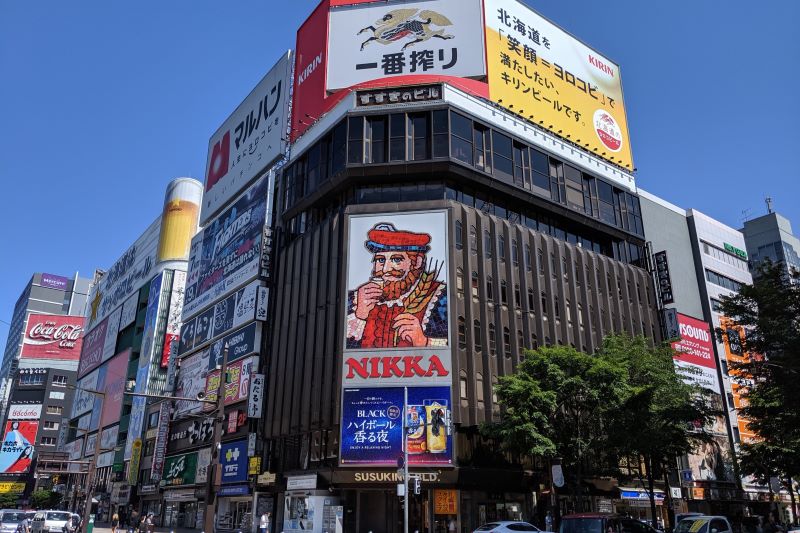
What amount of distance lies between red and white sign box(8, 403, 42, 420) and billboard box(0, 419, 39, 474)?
2.67 ft

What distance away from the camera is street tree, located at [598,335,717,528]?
34.2 m

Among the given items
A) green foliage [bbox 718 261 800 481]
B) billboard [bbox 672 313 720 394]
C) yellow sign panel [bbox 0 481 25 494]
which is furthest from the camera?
yellow sign panel [bbox 0 481 25 494]

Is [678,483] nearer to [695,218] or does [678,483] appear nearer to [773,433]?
[773,433]

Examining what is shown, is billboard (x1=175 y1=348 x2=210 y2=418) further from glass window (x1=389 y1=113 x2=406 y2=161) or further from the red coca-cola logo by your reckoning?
the red coca-cola logo

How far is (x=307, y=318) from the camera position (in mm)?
46125

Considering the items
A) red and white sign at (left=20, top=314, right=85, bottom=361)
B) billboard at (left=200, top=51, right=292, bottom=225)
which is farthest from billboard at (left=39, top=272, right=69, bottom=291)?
billboard at (left=200, top=51, right=292, bottom=225)

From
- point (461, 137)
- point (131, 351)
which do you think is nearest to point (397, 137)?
point (461, 137)

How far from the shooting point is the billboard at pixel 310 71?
2127 inches

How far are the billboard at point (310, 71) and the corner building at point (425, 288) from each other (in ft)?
1.36

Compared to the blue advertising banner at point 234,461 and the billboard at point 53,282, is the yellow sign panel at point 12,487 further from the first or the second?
the billboard at point 53,282

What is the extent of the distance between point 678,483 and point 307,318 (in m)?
34.1

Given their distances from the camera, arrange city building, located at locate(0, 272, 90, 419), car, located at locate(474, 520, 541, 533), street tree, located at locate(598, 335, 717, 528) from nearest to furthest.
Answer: car, located at locate(474, 520, 541, 533) < street tree, located at locate(598, 335, 717, 528) < city building, located at locate(0, 272, 90, 419)

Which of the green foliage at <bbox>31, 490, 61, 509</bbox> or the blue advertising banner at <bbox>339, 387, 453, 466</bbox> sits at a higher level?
the blue advertising banner at <bbox>339, 387, 453, 466</bbox>

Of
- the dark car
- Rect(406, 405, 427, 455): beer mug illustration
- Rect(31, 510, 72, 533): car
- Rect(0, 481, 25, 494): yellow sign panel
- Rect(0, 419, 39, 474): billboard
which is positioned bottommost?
Rect(31, 510, 72, 533): car
